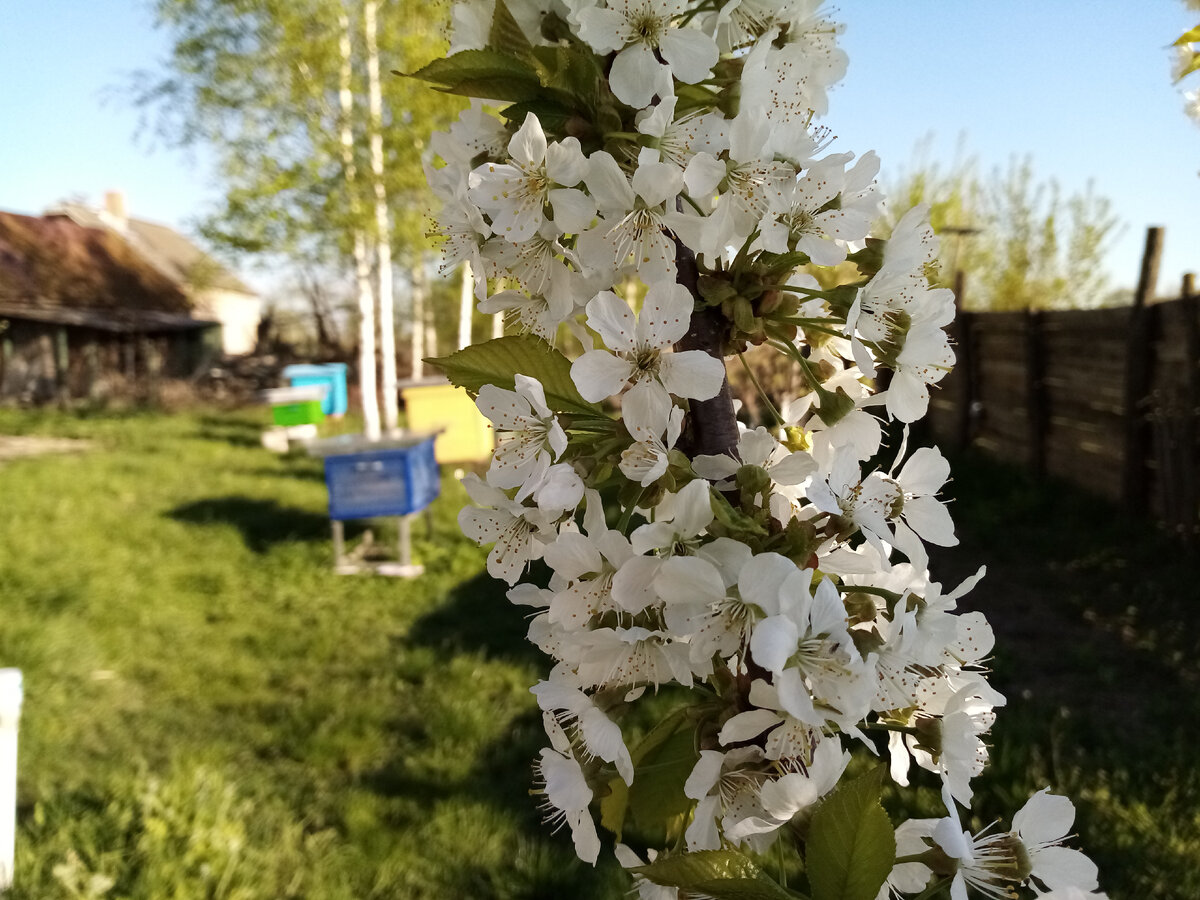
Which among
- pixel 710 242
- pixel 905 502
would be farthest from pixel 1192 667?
pixel 710 242

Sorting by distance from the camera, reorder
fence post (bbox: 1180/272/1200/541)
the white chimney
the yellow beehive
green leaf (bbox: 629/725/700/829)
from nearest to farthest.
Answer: green leaf (bbox: 629/725/700/829) → fence post (bbox: 1180/272/1200/541) → the yellow beehive → the white chimney

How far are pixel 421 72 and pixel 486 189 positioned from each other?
5.9 inches

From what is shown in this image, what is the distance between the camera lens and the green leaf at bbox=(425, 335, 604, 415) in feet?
2.79

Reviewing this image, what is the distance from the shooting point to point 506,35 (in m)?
0.86

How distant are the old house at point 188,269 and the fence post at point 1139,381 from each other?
19.3 m

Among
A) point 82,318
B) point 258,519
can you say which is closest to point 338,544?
point 258,519

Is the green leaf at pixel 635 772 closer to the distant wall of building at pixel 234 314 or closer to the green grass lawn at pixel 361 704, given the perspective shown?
the green grass lawn at pixel 361 704

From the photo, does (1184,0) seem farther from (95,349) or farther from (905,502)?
(95,349)

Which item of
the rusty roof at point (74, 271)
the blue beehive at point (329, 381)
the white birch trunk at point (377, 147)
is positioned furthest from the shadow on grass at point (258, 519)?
the rusty roof at point (74, 271)

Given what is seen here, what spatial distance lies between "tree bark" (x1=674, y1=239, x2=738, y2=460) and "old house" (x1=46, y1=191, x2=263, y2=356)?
21824mm

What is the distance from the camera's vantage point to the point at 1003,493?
7621 mm

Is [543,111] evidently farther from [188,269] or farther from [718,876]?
[188,269]

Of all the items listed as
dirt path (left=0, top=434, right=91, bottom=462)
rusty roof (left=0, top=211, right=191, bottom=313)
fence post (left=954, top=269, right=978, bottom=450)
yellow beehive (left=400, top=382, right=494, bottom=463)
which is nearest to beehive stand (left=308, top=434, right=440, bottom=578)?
yellow beehive (left=400, top=382, right=494, bottom=463)

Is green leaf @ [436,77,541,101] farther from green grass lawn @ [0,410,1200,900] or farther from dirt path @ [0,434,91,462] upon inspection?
dirt path @ [0,434,91,462]
